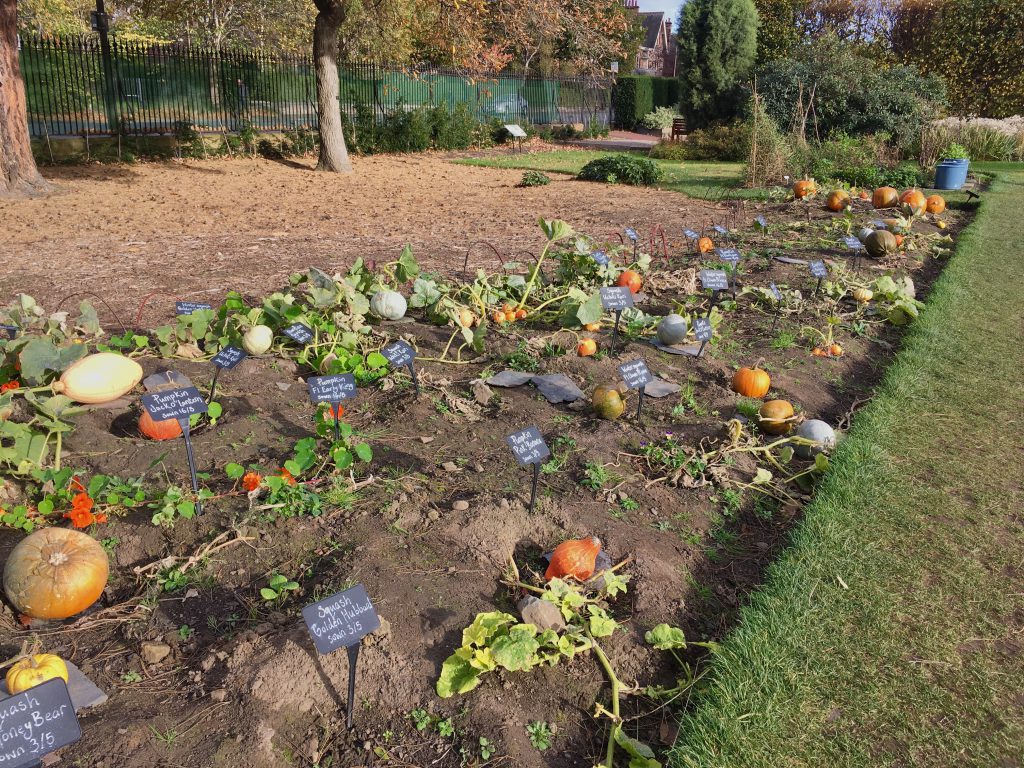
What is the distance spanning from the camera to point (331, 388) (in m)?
3.21

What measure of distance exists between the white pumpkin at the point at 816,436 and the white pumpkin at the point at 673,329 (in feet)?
4.01

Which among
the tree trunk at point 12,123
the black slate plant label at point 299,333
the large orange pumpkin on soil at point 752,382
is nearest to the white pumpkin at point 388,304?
the black slate plant label at point 299,333

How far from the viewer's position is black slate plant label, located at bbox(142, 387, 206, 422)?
2.93 meters

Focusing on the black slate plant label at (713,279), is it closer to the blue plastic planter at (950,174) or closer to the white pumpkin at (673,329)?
the white pumpkin at (673,329)

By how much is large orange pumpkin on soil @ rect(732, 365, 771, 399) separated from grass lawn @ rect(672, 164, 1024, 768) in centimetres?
52

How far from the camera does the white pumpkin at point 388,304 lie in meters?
4.88

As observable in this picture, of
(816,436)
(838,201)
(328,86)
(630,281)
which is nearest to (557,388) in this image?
(816,436)

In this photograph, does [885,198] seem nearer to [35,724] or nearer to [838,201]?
[838,201]

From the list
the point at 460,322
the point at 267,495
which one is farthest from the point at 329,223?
the point at 267,495

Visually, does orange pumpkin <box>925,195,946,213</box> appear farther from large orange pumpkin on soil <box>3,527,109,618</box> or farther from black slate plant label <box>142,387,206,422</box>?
large orange pumpkin on soil <box>3,527,109,618</box>

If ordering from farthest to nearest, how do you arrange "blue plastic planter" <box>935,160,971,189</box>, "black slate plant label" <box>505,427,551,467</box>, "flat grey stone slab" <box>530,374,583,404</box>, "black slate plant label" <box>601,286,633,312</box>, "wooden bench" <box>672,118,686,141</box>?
1. "wooden bench" <box>672,118,686,141</box>
2. "blue plastic planter" <box>935,160,971,189</box>
3. "black slate plant label" <box>601,286,633,312</box>
4. "flat grey stone slab" <box>530,374,583,404</box>
5. "black slate plant label" <box>505,427,551,467</box>

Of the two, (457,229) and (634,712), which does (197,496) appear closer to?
(634,712)

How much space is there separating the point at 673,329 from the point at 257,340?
254cm

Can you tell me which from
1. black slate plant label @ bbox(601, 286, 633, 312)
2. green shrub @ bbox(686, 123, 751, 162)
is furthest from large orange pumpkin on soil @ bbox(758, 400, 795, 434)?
green shrub @ bbox(686, 123, 751, 162)
